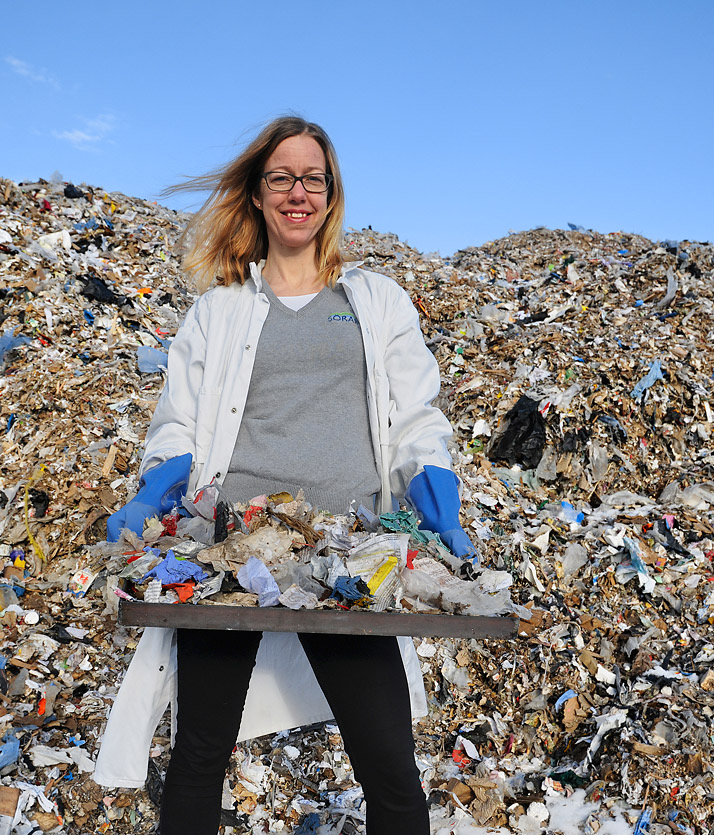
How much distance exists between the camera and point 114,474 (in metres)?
4.71

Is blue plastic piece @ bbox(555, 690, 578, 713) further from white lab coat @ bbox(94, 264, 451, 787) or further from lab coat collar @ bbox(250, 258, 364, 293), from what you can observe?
lab coat collar @ bbox(250, 258, 364, 293)

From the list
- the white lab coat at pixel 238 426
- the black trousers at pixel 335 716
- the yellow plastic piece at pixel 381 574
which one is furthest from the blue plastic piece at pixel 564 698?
the yellow plastic piece at pixel 381 574

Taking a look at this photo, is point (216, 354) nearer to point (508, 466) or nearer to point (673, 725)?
point (673, 725)

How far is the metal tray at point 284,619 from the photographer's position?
1.51m

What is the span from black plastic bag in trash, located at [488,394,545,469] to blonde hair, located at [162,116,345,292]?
312 cm

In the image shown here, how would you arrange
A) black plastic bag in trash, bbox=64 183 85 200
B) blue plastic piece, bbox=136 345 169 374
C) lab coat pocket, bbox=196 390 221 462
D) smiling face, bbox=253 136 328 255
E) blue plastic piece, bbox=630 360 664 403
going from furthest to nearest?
black plastic bag in trash, bbox=64 183 85 200 < blue plastic piece, bbox=136 345 169 374 < blue plastic piece, bbox=630 360 664 403 < smiling face, bbox=253 136 328 255 < lab coat pocket, bbox=196 390 221 462

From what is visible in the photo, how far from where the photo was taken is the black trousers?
70.0 inches

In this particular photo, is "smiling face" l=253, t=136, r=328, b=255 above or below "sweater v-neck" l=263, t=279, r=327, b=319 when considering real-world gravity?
above

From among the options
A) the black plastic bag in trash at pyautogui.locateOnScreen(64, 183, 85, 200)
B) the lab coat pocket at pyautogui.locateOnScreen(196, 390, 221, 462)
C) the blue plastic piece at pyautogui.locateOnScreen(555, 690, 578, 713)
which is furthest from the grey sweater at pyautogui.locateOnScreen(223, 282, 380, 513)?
the black plastic bag in trash at pyautogui.locateOnScreen(64, 183, 85, 200)

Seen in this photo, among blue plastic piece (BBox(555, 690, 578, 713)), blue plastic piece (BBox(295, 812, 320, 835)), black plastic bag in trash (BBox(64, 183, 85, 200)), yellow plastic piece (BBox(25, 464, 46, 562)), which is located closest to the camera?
blue plastic piece (BBox(295, 812, 320, 835))

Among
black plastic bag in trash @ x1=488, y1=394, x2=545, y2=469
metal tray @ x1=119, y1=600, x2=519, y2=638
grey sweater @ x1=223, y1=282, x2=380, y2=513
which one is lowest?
metal tray @ x1=119, y1=600, x2=519, y2=638

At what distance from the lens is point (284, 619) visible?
1520 mm

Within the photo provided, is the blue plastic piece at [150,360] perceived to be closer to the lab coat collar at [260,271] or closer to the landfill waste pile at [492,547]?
the landfill waste pile at [492,547]

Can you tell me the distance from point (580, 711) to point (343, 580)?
262 cm
